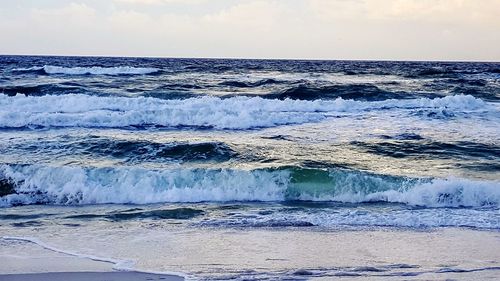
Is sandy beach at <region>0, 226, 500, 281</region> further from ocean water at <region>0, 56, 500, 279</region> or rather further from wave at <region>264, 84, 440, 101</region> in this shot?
wave at <region>264, 84, 440, 101</region>

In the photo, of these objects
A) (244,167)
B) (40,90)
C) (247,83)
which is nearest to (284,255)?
(244,167)

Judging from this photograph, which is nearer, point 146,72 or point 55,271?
point 55,271

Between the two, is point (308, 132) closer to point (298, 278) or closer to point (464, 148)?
point (464, 148)

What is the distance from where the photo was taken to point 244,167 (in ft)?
36.8

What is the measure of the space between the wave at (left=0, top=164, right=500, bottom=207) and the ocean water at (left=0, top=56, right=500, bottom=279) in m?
0.03

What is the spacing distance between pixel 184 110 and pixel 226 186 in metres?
8.23

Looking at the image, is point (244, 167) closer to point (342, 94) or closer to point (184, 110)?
point (184, 110)

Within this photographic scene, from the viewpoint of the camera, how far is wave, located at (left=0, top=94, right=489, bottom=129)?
56.4ft

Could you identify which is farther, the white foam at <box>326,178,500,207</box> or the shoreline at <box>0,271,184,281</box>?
the white foam at <box>326,178,500,207</box>

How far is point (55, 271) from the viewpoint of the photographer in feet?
18.4

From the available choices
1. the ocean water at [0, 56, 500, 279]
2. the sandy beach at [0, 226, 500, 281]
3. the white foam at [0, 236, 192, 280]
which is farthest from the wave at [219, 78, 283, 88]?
the white foam at [0, 236, 192, 280]

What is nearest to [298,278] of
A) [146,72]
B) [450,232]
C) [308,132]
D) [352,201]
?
[450,232]

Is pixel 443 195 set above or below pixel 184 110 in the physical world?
below

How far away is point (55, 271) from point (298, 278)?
88.1 inches
